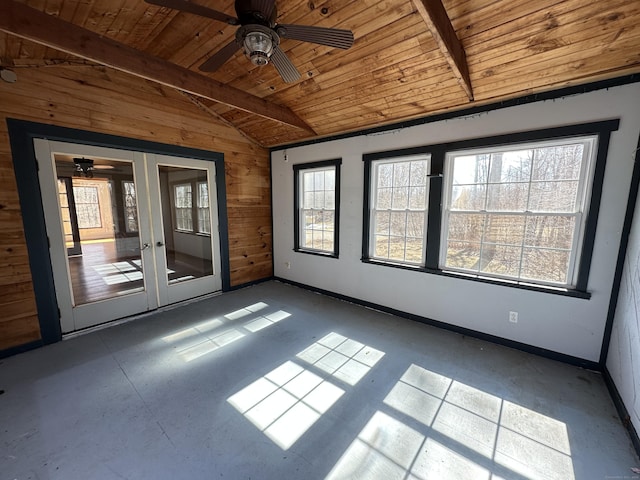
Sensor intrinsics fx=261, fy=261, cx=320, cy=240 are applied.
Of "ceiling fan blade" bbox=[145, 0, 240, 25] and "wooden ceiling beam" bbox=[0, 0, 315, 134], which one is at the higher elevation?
"wooden ceiling beam" bbox=[0, 0, 315, 134]

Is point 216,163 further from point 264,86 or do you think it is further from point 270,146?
point 264,86

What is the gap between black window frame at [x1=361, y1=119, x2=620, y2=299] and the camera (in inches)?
87.7

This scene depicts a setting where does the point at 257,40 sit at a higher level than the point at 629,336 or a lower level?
higher

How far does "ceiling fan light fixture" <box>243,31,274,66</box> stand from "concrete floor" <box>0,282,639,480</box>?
2399 millimetres

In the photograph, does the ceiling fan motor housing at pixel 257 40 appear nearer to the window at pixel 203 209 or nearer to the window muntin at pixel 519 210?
the window muntin at pixel 519 210

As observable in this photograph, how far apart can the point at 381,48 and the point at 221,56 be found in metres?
1.37

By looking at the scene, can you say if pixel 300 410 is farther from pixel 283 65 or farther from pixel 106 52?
pixel 106 52

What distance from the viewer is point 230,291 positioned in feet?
14.7

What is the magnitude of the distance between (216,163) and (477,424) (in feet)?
14.3

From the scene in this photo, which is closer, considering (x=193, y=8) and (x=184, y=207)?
(x=193, y=8)

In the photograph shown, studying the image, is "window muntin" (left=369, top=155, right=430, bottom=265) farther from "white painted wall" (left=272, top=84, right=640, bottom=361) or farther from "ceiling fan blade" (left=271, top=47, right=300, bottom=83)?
"ceiling fan blade" (left=271, top=47, right=300, bottom=83)

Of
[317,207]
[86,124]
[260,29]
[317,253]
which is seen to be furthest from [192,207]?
[260,29]

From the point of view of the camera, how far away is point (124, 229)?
3393 mm

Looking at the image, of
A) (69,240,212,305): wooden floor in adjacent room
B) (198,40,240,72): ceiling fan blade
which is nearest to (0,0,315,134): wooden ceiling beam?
(198,40,240,72): ceiling fan blade
